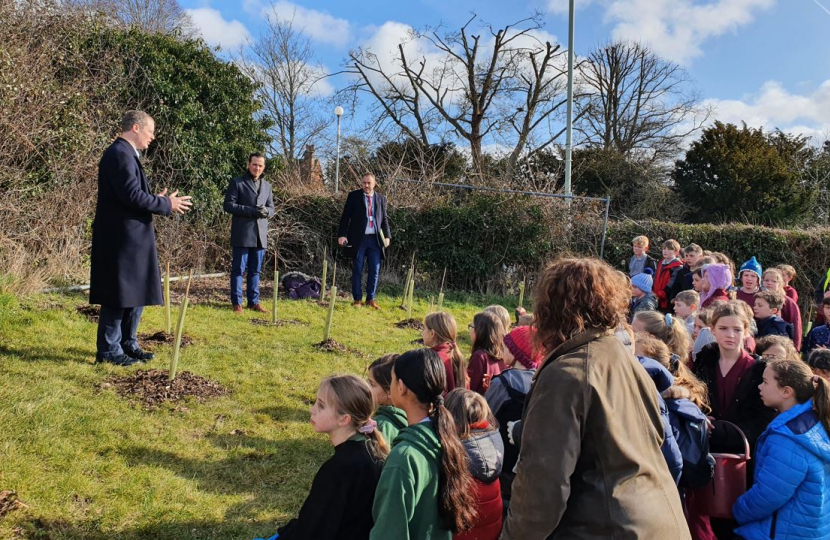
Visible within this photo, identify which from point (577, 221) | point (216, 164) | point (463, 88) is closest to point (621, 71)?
point (463, 88)

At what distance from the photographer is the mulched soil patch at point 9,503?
2777 millimetres

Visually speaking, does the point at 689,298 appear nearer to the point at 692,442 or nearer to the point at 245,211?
the point at 692,442

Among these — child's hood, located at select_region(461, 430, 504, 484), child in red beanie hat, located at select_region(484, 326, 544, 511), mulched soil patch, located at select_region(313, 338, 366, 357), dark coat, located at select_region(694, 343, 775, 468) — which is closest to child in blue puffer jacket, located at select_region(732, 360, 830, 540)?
dark coat, located at select_region(694, 343, 775, 468)

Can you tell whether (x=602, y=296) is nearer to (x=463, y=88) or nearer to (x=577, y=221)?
(x=577, y=221)

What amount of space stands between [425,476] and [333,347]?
4.32 m

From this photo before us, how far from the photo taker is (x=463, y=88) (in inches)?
987

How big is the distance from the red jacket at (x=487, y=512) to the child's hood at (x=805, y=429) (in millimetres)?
1421

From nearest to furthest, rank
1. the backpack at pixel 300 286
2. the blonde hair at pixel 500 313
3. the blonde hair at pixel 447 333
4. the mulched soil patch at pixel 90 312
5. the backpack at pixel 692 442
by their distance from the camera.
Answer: the backpack at pixel 692 442, the blonde hair at pixel 447 333, the blonde hair at pixel 500 313, the mulched soil patch at pixel 90 312, the backpack at pixel 300 286

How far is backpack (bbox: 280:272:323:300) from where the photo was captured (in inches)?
364

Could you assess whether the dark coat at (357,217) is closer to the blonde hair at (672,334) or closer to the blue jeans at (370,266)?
the blue jeans at (370,266)

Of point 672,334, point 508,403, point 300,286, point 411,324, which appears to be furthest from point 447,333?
point 300,286

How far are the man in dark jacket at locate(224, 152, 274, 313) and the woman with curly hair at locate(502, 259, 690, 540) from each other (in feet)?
20.5

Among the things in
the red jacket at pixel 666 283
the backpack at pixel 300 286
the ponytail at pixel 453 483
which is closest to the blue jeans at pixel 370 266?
the backpack at pixel 300 286

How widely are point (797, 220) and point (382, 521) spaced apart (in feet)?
83.3
